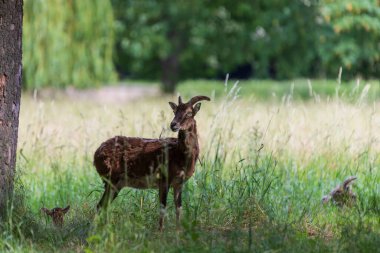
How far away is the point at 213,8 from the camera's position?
24.8 m

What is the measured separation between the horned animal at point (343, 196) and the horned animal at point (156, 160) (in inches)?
67.1

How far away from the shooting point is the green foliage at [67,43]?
19.8m

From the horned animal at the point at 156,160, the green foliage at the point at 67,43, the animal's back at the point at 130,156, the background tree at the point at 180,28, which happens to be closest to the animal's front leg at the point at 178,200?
the horned animal at the point at 156,160

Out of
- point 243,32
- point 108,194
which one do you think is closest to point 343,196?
point 108,194

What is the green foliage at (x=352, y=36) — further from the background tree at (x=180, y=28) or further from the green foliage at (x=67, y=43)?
the green foliage at (x=67, y=43)

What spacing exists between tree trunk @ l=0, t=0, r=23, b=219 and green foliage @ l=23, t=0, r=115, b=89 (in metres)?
13.3

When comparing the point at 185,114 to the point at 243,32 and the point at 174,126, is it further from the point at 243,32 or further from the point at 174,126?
the point at 243,32

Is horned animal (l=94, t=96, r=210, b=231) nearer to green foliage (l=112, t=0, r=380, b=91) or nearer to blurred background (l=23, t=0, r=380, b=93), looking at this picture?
blurred background (l=23, t=0, r=380, b=93)

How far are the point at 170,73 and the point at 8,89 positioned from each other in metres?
21.9

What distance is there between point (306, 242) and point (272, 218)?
1.04 ft

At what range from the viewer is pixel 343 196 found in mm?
7129

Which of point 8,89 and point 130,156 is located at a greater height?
point 8,89

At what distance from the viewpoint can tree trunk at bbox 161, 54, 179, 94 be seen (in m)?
27.3

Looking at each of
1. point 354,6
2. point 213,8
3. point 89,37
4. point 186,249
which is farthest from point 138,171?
point 213,8
